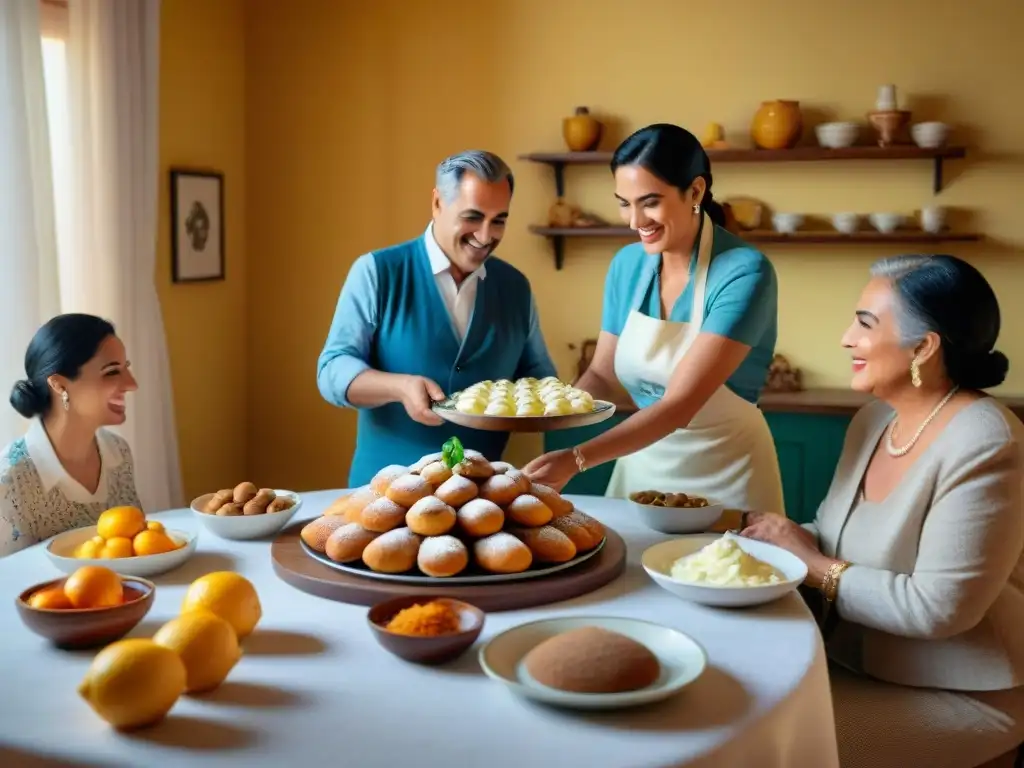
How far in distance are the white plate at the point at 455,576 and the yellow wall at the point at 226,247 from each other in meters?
2.49

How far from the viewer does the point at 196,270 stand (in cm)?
414

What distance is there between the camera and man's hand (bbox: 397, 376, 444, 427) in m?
2.20

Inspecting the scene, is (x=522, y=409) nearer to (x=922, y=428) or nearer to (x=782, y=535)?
(x=782, y=535)

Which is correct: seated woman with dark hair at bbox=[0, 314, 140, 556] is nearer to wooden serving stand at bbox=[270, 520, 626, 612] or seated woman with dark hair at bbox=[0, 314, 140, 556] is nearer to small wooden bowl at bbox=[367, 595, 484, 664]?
wooden serving stand at bbox=[270, 520, 626, 612]

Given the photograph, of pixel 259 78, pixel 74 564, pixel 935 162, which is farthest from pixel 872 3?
pixel 74 564

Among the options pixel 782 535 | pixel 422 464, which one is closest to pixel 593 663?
pixel 422 464

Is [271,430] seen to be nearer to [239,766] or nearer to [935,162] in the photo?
[935,162]

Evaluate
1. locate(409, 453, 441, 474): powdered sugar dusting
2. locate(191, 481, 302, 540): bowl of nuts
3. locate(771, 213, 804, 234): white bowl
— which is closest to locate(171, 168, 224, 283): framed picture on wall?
locate(191, 481, 302, 540): bowl of nuts

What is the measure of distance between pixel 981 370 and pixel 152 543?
149 centimetres

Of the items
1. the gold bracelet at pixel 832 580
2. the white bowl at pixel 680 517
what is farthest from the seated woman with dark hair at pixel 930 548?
the white bowl at pixel 680 517

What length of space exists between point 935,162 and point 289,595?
3401mm

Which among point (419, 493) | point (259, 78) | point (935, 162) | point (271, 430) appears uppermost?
point (259, 78)

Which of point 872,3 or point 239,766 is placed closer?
point 239,766

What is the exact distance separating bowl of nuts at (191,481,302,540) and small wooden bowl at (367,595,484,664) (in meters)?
0.58
